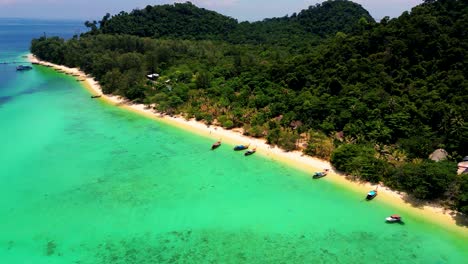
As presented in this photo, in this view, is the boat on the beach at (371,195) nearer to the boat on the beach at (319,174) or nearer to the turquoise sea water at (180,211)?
the turquoise sea water at (180,211)

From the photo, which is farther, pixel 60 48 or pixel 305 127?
pixel 60 48

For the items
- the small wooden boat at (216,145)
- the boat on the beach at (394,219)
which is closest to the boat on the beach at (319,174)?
the boat on the beach at (394,219)

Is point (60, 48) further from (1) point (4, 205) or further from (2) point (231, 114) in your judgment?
(1) point (4, 205)

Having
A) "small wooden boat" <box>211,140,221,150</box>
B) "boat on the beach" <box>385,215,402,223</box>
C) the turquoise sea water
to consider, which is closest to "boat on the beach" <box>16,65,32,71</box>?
the turquoise sea water

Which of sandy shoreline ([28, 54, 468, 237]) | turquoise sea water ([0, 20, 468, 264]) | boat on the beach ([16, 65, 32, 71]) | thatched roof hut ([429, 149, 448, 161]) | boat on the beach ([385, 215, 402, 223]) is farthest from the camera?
boat on the beach ([16, 65, 32, 71])

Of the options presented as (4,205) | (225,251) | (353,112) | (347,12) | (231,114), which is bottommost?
(4,205)

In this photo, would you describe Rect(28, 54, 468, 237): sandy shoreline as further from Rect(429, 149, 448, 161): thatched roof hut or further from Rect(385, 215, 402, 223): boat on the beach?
Rect(429, 149, 448, 161): thatched roof hut

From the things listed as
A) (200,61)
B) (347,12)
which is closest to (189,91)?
(200,61)
